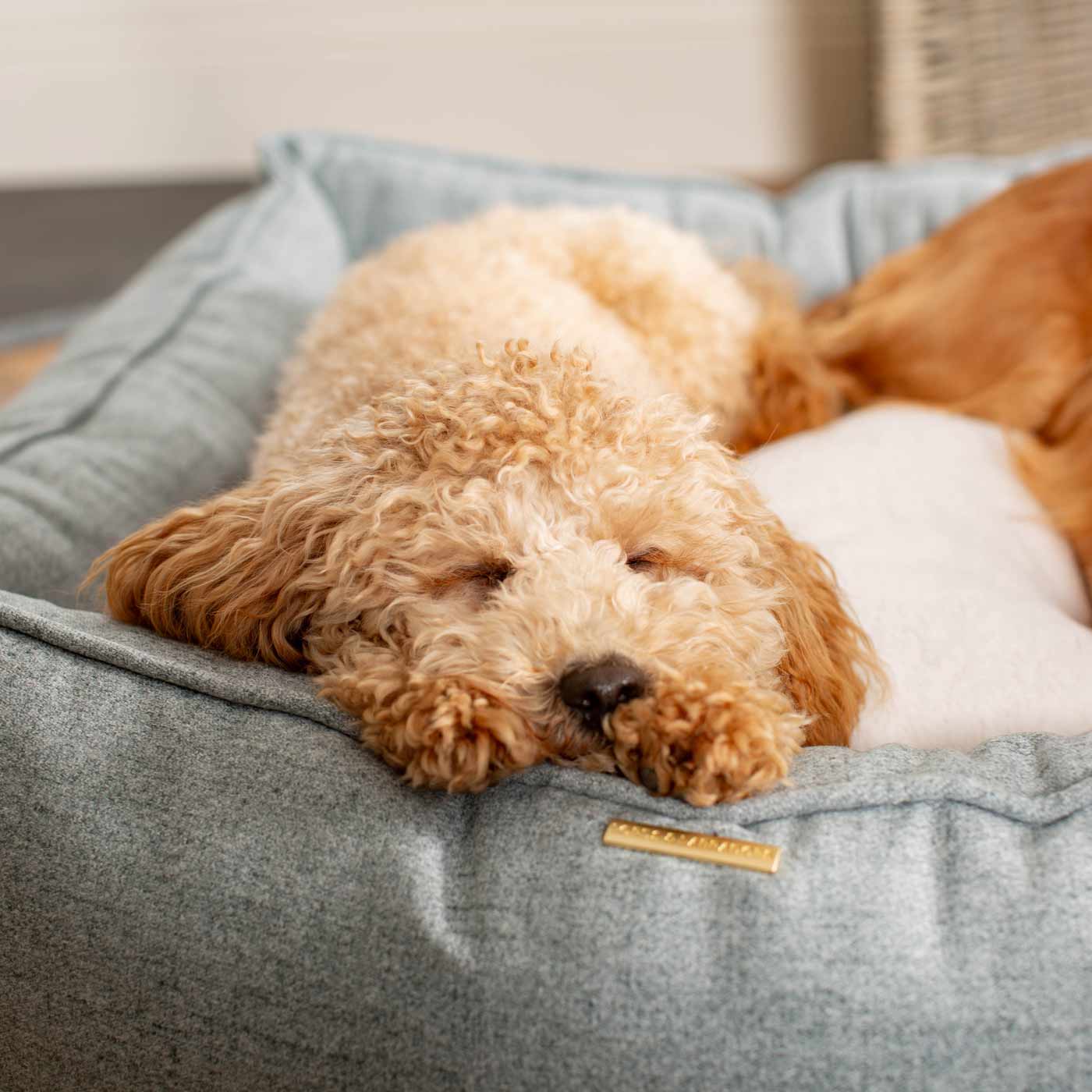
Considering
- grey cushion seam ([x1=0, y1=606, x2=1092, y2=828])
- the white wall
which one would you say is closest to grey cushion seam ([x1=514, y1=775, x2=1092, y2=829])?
grey cushion seam ([x1=0, y1=606, x2=1092, y2=828])

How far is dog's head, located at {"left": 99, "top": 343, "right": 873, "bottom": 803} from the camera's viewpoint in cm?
115

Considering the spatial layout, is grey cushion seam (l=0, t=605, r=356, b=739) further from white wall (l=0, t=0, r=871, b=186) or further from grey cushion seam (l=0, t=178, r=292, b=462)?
white wall (l=0, t=0, r=871, b=186)

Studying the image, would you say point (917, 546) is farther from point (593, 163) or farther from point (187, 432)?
point (593, 163)

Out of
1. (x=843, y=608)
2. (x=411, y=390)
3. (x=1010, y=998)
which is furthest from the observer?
(x=843, y=608)

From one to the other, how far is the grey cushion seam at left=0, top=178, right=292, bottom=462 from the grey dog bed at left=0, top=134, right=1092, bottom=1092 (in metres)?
0.63

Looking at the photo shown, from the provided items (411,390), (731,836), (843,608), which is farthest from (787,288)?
(731,836)

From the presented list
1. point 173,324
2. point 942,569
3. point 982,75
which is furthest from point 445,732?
point 982,75

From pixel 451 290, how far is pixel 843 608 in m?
0.82

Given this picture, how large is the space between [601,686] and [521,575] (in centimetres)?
18

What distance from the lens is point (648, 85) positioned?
4730 mm

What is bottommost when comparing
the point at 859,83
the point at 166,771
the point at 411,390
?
the point at 859,83

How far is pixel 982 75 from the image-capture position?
3.75 meters

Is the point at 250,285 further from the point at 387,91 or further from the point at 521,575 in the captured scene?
the point at 387,91

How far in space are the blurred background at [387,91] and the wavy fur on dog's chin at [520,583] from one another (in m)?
3.48
